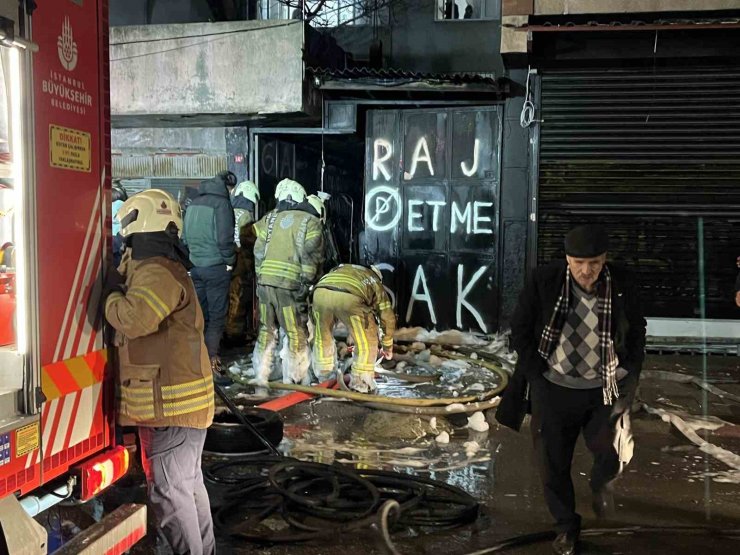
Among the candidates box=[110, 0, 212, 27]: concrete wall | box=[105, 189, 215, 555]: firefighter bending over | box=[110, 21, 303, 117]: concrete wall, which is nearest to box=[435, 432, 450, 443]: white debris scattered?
box=[105, 189, 215, 555]: firefighter bending over

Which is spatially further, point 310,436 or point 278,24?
point 278,24

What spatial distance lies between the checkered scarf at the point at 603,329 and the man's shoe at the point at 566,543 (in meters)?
0.76

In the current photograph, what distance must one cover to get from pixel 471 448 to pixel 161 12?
30.8 ft

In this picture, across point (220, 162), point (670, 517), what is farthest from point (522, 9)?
point (670, 517)

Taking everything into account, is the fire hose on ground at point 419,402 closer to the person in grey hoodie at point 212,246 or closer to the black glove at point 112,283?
the person in grey hoodie at point 212,246

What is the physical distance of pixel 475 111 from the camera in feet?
33.6

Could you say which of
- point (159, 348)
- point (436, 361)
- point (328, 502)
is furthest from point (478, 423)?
point (159, 348)

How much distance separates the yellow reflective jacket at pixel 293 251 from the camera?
765 cm

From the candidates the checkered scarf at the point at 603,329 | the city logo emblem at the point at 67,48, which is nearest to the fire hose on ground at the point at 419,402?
the checkered scarf at the point at 603,329

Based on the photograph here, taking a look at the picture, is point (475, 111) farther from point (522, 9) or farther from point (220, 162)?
point (220, 162)

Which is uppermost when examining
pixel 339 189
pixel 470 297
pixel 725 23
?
pixel 725 23

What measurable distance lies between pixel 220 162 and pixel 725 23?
685cm

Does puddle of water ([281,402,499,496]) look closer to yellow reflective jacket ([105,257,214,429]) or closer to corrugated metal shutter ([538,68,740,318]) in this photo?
yellow reflective jacket ([105,257,214,429])

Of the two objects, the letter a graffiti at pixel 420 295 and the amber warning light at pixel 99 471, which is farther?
the letter a graffiti at pixel 420 295
